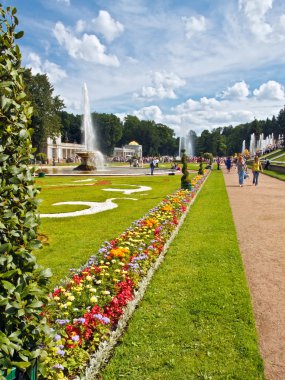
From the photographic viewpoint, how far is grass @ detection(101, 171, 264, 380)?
12.1 feet

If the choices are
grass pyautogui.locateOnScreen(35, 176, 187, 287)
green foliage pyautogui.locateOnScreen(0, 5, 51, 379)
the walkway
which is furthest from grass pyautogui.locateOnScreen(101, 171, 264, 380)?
grass pyautogui.locateOnScreen(35, 176, 187, 287)

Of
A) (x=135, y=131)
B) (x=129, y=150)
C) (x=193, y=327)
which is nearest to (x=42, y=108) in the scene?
(x=193, y=327)

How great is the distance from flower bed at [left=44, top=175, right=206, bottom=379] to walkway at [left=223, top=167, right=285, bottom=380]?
1.83 m

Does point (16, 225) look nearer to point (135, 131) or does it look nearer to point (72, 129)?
Answer: point (72, 129)

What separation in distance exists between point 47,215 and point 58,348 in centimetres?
966

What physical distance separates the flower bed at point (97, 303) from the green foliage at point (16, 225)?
1.01 feet

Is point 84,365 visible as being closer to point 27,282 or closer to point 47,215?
point 27,282

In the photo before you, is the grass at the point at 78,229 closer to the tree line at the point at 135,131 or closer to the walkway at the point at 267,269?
the walkway at the point at 267,269

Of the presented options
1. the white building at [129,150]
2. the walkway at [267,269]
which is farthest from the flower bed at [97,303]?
the white building at [129,150]

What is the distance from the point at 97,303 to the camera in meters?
4.60

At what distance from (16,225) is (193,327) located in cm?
309

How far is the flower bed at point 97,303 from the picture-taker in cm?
343

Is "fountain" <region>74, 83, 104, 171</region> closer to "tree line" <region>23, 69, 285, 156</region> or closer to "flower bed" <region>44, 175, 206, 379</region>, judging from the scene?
"tree line" <region>23, 69, 285, 156</region>

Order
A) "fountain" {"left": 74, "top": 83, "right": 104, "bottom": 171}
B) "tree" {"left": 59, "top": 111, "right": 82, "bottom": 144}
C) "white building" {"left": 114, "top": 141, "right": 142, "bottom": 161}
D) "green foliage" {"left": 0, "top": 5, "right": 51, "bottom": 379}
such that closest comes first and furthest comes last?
"green foliage" {"left": 0, "top": 5, "right": 51, "bottom": 379} < "fountain" {"left": 74, "top": 83, "right": 104, "bottom": 171} < "tree" {"left": 59, "top": 111, "right": 82, "bottom": 144} < "white building" {"left": 114, "top": 141, "right": 142, "bottom": 161}
